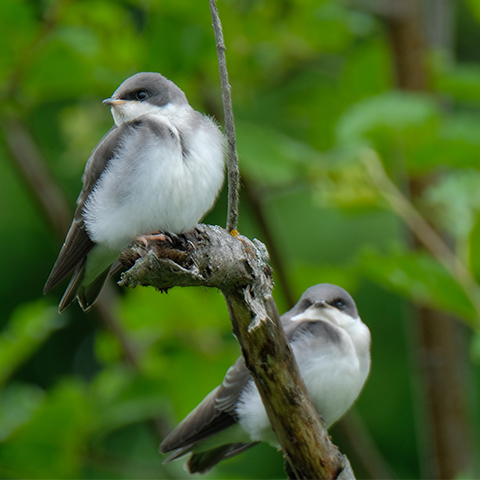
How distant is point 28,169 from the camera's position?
12.9 feet

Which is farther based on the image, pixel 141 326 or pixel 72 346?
pixel 72 346

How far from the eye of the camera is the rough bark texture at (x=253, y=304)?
169cm

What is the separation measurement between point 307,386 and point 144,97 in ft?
3.82

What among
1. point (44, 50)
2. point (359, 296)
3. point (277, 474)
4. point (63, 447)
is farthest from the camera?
point (359, 296)

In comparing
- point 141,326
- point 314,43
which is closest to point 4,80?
point 141,326

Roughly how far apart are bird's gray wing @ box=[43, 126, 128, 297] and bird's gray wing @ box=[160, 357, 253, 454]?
65cm

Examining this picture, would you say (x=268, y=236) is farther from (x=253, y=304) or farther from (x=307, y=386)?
(x=253, y=304)

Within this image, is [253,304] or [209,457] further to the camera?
[209,457]

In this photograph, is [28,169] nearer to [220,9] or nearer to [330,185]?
[220,9]

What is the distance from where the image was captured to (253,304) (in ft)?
5.60

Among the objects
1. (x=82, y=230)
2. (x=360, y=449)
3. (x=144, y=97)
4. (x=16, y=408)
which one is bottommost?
(x=360, y=449)

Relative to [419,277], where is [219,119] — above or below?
above

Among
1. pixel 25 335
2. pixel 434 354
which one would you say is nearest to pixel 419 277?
pixel 434 354

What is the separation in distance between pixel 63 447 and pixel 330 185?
1.81 metres
